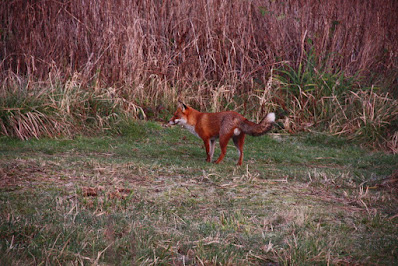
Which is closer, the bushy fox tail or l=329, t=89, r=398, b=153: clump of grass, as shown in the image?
the bushy fox tail

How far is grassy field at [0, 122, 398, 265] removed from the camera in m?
2.96

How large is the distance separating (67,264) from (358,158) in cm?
513

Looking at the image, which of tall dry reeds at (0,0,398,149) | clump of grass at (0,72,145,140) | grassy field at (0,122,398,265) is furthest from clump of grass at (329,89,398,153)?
clump of grass at (0,72,145,140)

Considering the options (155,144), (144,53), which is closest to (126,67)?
(144,53)

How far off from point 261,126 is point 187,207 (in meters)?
1.96

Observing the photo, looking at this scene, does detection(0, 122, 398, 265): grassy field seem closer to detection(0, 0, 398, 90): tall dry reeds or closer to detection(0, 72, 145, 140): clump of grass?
detection(0, 72, 145, 140): clump of grass

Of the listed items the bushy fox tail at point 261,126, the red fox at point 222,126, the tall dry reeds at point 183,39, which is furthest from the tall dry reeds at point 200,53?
the bushy fox tail at point 261,126

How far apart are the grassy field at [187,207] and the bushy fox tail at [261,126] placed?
0.46 metres

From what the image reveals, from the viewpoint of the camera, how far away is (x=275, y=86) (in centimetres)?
889

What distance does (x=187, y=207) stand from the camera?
13.3 ft

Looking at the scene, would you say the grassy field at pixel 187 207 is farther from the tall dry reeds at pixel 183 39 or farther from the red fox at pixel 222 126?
the tall dry reeds at pixel 183 39

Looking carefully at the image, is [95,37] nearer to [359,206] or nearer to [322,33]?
[322,33]

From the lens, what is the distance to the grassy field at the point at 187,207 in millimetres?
2959

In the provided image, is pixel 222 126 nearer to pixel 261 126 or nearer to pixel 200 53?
pixel 261 126
